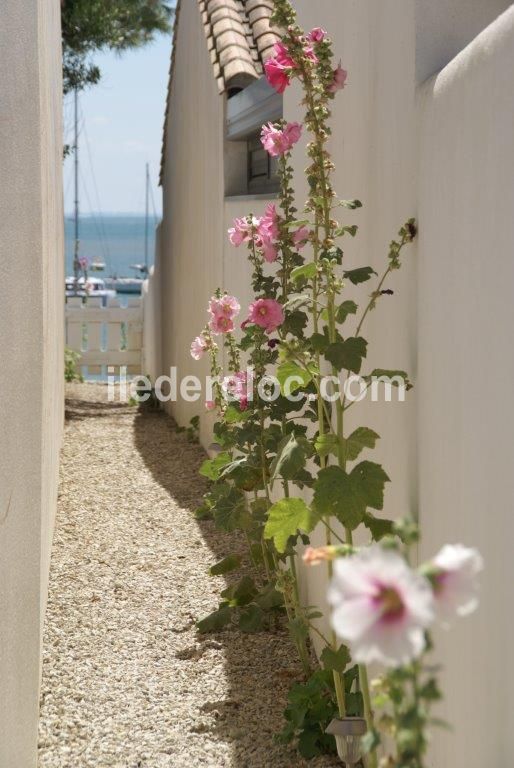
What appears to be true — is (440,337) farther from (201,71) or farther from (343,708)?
(201,71)

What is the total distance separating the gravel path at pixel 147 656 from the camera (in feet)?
12.8

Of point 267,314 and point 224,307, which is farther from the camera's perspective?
point 224,307

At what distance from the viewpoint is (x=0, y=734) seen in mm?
3293

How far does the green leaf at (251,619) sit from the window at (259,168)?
2.99 m

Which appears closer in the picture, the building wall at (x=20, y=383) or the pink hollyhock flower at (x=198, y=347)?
the building wall at (x=20, y=383)

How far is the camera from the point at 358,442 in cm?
329

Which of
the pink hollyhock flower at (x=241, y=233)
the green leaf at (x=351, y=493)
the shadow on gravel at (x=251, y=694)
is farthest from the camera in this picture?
the pink hollyhock flower at (x=241, y=233)

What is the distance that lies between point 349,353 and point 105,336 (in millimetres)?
13434

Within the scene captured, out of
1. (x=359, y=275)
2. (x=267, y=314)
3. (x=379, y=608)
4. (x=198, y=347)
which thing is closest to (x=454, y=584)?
(x=379, y=608)

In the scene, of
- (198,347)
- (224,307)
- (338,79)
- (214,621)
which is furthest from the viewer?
(198,347)

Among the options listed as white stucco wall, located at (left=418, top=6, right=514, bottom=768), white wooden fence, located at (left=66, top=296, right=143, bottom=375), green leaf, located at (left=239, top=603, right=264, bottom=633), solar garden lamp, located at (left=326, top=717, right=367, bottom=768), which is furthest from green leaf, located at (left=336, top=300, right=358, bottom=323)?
white wooden fence, located at (left=66, top=296, right=143, bottom=375)

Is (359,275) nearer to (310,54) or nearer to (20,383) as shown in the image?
(310,54)

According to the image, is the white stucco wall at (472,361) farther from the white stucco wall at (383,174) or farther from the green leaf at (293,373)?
the green leaf at (293,373)

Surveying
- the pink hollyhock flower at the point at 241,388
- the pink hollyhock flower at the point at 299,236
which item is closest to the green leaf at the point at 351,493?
the pink hollyhock flower at the point at 299,236
